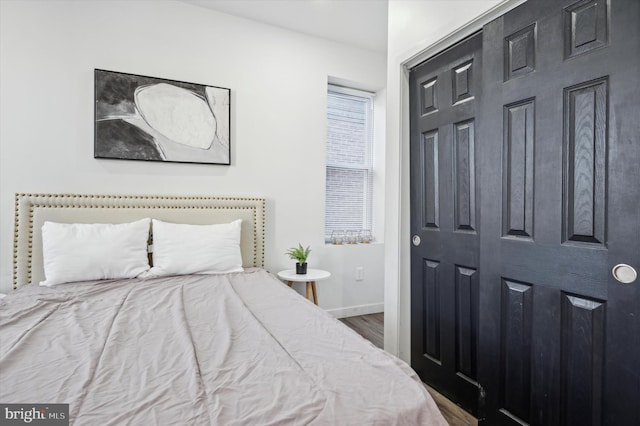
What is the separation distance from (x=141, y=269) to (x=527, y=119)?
2440 millimetres

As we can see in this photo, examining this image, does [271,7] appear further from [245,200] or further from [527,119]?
[527,119]

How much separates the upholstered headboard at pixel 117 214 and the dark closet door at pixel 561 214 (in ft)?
6.22

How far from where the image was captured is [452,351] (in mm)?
1908

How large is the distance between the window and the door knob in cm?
256

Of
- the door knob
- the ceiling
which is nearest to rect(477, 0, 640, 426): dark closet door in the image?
the door knob

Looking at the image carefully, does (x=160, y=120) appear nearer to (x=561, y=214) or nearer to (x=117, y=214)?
(x=117, y=214)

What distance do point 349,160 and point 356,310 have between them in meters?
1.65

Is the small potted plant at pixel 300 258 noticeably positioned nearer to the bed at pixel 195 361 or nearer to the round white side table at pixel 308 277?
the round white side table at pixel 308 277

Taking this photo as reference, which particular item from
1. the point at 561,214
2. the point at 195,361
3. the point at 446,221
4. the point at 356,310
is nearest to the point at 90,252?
the point at 195,361

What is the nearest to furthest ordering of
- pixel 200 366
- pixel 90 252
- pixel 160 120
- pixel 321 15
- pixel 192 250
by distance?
pixel 200 366, pixel 90 252, pixel 192 250, pixel 160 120, pixel 321 15

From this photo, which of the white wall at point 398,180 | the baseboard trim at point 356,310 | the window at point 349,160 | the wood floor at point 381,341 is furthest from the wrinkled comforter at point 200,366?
the window at point 349,160

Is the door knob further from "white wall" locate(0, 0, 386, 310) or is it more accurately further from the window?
the window

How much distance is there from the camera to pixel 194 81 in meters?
2.80

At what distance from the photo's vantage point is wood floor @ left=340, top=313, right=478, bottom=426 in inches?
69.0
